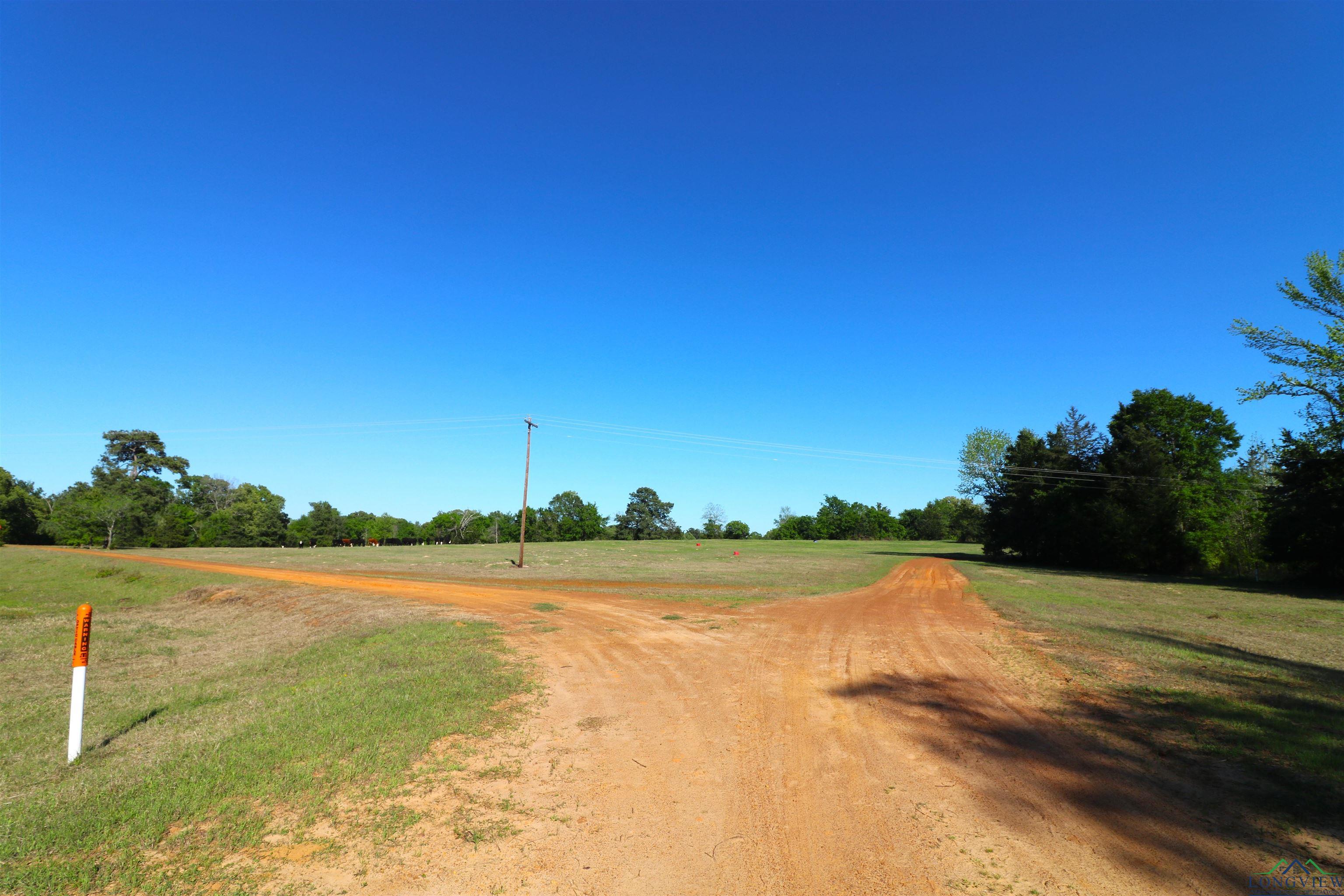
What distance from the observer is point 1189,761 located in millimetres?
6570

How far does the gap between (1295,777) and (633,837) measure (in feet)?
22.7

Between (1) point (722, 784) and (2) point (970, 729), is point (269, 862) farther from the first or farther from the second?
(2) point (970, 729)

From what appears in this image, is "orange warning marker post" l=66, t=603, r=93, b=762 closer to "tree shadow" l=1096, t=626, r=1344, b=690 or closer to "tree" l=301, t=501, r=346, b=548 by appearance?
"tree shadow" l=1096, t=626, r=1344, b=690

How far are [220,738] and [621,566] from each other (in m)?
34.0

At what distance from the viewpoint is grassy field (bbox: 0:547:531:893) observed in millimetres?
4637

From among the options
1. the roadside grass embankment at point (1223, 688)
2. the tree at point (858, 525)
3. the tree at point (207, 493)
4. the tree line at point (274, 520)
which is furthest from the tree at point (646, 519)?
the roadside grass embankment at point (1223, 688)

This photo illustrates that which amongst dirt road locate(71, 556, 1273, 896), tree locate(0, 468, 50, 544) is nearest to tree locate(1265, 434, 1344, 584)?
dirt road locate(71, 556, 1273, 896)

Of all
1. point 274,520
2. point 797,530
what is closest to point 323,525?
point 274,520

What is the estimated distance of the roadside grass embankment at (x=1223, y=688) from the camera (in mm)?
6008

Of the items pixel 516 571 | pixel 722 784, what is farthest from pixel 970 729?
pixel 516 571

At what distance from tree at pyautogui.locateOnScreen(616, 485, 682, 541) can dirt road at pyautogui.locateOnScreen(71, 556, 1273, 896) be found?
4954 inches

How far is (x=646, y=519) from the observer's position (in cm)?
13888

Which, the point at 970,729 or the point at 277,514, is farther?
the point at 277,514

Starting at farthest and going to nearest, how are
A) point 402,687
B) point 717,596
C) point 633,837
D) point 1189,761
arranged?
point 717,596, point 402,687, point 1189,761, point 633,837
